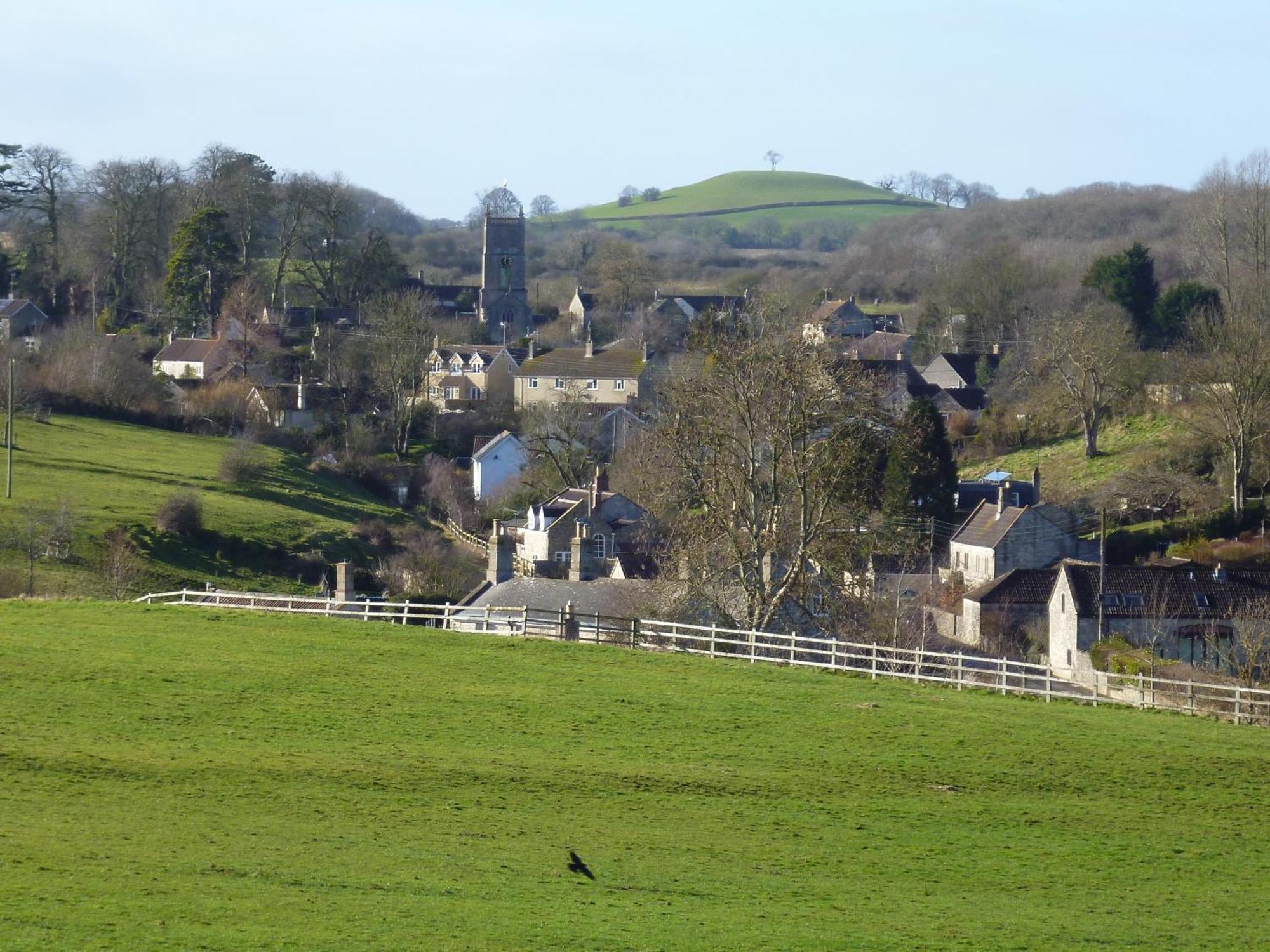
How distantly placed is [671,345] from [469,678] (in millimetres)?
77323

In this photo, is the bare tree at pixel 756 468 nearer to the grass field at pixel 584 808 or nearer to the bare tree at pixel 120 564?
the grass field at pixel 584 808

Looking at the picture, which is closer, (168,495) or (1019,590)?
(1019,590)

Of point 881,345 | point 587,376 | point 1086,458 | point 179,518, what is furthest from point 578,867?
point 881,345

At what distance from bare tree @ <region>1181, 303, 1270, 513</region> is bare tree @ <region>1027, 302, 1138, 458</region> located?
3.62 m

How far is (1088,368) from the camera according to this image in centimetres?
6862

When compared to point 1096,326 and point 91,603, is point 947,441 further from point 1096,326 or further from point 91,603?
point 91,603

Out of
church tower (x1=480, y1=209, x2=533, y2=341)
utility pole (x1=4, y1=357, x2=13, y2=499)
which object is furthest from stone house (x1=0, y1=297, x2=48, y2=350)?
church tower (x1=480, y1=209, x2=533, y2=341)

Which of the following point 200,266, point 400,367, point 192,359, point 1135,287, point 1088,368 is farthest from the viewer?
point 200,266

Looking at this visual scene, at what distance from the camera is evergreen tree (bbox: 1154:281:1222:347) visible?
8344 cm

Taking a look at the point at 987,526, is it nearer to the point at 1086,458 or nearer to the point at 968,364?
the point at 1086,458

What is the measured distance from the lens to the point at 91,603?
1495 inches

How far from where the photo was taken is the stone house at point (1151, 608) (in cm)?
4688

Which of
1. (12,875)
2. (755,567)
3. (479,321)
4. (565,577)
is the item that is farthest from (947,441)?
(479,321)

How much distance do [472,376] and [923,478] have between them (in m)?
40.8
